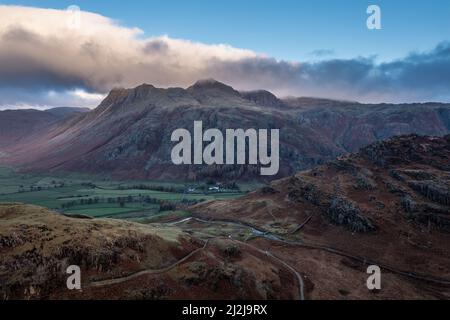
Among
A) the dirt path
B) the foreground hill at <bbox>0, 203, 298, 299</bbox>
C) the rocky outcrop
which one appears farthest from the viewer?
the rocky outcrop

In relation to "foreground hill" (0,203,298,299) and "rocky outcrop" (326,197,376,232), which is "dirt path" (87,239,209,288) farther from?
"rocky outcrop" (326,197,376,232)

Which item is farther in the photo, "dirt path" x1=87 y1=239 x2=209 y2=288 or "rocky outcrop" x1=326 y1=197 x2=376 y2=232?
"rocky outcrop" x1=326 y1=197 x2=376 y2=232

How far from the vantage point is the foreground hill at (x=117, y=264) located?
229 feet

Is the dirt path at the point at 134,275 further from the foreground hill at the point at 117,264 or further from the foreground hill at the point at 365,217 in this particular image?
the foreground hill at the point at 365,217

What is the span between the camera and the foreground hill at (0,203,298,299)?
69.8 metres

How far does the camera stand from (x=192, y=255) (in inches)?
3716

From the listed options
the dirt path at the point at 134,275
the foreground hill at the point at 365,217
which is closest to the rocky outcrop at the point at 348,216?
the foreground hill at the point at 365,217

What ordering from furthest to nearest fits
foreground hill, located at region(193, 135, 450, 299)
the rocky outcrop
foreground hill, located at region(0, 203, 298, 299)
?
the rocky outcrop → foreground hill, located at region(193, 135, 450, 299) → foreground hill, located at region(0, 203, 298, 299)

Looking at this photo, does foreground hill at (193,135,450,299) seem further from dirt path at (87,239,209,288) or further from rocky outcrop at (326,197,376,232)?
dirt path at (87,239,209,288)

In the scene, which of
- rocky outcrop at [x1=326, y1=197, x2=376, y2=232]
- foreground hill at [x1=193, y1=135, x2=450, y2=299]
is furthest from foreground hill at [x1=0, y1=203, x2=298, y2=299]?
rocky outcrop at [x1=326, y1=197, x2=376, y2=232]

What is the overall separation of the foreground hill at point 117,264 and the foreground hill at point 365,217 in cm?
1505

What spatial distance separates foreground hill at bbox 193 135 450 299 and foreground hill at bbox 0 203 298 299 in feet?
49.4

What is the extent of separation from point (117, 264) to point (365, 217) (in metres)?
84.3
